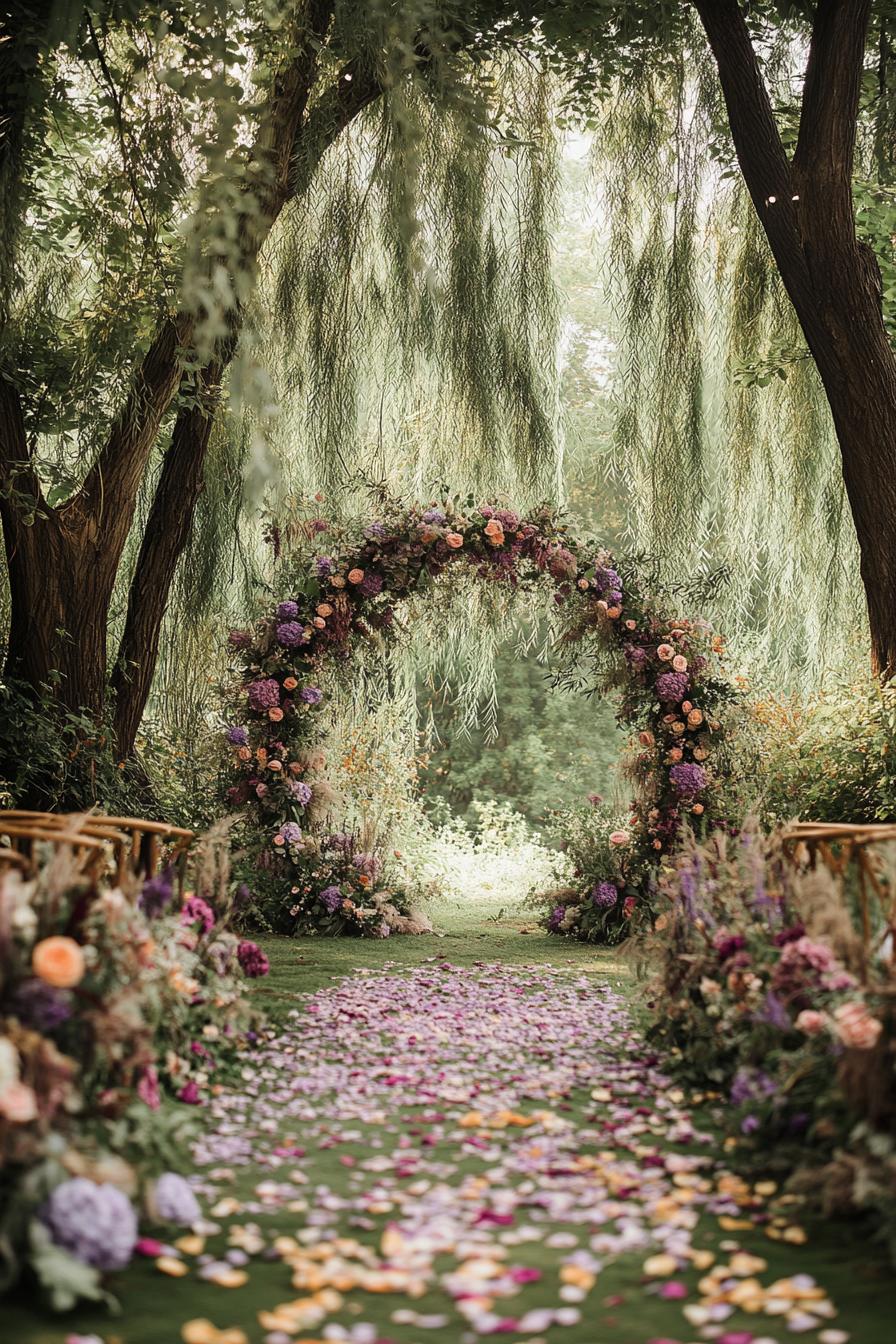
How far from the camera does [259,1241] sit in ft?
6.35

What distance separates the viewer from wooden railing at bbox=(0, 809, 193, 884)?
2430 mm

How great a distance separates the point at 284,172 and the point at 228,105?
3.28m

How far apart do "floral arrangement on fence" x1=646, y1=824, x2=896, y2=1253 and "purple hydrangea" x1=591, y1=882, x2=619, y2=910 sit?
2.85 meters

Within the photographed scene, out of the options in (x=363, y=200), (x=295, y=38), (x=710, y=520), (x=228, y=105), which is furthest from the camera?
(x=710, y=520)

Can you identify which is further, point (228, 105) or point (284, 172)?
point (284, 172)

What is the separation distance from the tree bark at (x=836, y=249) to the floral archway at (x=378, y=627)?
1.25 m

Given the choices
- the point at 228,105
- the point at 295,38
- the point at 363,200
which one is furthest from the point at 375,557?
the point at 228,105

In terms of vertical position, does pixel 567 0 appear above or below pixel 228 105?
above

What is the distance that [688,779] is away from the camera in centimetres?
621

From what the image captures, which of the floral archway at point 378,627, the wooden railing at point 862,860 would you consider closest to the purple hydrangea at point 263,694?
the floral archway at point 378,627

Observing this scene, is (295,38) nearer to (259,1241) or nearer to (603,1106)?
(603,1106)

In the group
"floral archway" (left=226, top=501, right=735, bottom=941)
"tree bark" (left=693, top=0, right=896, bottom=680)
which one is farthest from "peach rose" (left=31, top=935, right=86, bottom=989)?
"floral archway" (left=226, top=501, right=735, bottom=941)

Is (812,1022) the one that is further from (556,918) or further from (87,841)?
(556,918)

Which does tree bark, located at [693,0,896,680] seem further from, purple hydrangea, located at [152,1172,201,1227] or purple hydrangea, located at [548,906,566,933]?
purple hydrangea, located at [152,1172,201,1227]
